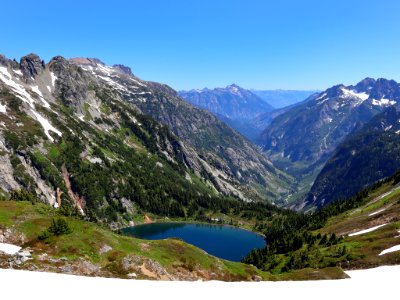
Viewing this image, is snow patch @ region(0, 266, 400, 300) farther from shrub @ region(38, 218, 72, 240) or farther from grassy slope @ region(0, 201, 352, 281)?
shrub @ region(38, 218, 72, 240)

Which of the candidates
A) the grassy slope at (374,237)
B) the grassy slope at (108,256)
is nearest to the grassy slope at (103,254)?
the grassy slope at (108,256)

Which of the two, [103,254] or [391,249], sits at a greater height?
[103,254]

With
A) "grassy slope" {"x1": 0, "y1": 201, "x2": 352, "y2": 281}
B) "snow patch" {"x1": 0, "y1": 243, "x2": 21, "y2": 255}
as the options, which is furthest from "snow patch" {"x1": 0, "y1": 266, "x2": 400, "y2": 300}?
"snow patch" {"x1": 0, "y1": 243, "x2": 21, "y2": 255}

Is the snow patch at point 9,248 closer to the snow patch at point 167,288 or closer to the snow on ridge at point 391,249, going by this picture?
the snow patch at point 167,288

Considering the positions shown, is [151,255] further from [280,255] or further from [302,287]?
[280,255]

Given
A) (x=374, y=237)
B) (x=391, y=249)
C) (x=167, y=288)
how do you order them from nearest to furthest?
1. (x=167, y=288)
2. (x=391, y=249)
3. (x=374, y=237)

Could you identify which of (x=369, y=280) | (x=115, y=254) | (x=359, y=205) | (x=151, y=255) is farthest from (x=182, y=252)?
(x=359, y=205)

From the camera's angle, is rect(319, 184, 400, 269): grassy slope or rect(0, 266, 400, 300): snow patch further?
rect(319, 184, 400, 269): grassy slope

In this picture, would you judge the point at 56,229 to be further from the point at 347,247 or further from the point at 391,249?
the point at 347,247

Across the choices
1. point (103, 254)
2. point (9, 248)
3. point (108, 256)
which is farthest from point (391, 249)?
point (9, 248)
